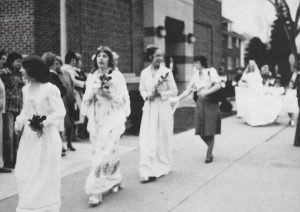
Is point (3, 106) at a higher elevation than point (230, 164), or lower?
higher

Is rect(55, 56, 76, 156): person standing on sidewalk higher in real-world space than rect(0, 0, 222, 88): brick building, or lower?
lower

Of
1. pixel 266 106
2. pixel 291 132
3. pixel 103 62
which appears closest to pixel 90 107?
pixel 103 62

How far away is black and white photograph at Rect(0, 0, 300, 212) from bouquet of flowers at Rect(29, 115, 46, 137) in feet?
0.03

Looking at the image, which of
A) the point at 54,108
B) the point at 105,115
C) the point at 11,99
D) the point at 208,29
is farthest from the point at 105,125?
the point at 208,29

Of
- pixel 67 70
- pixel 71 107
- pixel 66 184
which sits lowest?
pixel 66 184

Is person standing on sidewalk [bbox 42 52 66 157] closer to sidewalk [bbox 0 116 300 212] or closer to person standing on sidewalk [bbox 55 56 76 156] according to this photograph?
person standing on sidewalk [bbox 55 56 76 156]

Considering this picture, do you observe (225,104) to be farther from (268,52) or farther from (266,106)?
(268,52)

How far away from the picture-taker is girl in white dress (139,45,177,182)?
715 centimetres

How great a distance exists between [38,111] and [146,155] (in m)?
2.50

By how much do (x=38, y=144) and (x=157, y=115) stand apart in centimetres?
277

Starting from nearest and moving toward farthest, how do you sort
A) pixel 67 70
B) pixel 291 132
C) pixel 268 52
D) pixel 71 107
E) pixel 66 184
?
pixel 66 184, pixel 71 107, pixel 67 70, pixel 291 132, pixel 268 52

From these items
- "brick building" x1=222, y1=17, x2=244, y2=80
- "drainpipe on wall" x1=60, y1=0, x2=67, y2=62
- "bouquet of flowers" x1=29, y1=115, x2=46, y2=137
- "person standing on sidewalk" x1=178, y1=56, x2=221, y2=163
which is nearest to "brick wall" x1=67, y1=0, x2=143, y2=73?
"drainpipe on wall" x1=60, y1=0, x2=67, y2=62

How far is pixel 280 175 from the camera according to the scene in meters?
7.37

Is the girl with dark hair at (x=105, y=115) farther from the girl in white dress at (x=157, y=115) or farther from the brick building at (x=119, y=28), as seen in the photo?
the brick building at (x=119, y=28)
